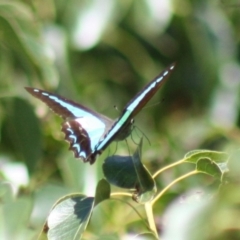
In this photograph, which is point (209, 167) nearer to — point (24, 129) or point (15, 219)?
point (15, 219)

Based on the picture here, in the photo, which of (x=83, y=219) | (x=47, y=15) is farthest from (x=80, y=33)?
(x=83, y=219)

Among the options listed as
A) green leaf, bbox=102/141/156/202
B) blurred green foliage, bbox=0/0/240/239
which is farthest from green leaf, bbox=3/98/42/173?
green leaf, bbox=102/141/156/202

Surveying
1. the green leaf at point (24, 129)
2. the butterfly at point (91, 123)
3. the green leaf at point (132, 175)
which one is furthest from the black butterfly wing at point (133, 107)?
the green leaf at point (24, 129)

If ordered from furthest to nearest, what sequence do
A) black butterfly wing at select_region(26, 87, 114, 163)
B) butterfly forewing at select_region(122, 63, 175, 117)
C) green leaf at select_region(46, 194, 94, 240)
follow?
black butterfly wing at select_region(26, 87, 114, 163) < butterfly forewing at select_region(122, 63, 175, 117) < green leaf at select_region(46, 194, 94, 240)

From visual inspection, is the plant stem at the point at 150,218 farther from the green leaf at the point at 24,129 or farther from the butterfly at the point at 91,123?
the green leaf at the point at 24,129

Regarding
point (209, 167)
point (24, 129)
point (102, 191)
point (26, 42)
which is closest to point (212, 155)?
point (209, 167)

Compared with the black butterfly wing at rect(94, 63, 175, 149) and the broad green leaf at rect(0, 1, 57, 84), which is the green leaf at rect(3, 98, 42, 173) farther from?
the black butterfly wing at rect(94, 63, 175, 149)

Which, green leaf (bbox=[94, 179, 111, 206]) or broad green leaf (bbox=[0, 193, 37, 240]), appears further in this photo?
broad green leaf (bbox=[0, 193, 37, 240])
